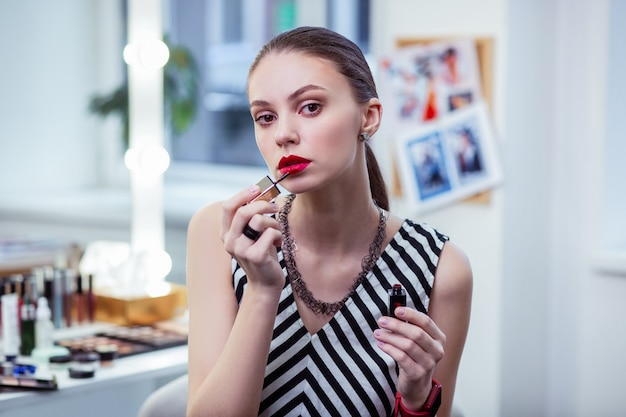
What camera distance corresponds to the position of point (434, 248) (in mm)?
1248

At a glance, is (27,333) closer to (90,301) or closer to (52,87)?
(90,301)

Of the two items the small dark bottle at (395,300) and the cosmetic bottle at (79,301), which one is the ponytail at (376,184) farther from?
the cosmetic bottle at (79,301)

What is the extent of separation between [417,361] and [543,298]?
43.0 inches

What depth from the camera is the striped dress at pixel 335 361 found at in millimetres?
1165

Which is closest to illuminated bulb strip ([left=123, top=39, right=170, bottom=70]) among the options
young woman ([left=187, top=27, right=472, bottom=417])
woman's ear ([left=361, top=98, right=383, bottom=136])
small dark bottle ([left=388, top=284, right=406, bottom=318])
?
young woman ([left=187, top=27, right=472, bottom=417])

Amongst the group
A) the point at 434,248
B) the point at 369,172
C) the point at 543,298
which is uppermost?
the point at 369,172

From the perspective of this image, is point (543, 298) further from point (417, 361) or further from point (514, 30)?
point (417, 361)

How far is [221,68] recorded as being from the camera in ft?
8.66

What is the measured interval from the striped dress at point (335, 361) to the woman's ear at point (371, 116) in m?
0.20

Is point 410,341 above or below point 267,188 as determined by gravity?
below

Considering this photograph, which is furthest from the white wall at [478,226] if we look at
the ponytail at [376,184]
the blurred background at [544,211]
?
the ponytail at [376,184]

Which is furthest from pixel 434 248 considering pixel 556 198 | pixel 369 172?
pixel 556 198

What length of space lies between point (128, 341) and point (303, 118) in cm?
83

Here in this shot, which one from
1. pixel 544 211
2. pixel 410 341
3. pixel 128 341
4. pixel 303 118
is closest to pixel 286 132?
pixel 303 118
